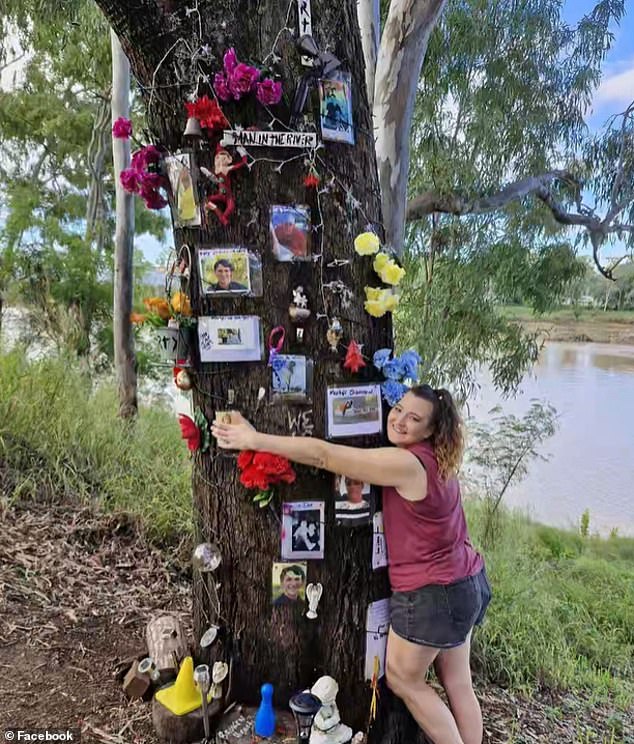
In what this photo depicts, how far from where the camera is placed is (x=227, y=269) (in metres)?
1.51

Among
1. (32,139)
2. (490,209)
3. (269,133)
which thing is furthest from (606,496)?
(32,139)

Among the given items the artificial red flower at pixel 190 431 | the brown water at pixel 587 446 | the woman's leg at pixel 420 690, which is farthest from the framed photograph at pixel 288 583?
the brown water at pixel 587 446

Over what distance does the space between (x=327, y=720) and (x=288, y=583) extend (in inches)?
13.3

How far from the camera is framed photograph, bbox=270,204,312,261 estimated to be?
1499mm

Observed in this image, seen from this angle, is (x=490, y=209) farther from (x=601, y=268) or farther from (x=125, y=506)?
(x=125, y=506)

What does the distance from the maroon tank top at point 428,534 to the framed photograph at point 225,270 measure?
0.61 m

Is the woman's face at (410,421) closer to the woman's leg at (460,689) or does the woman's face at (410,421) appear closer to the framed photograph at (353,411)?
the framed photograph at (353,411)

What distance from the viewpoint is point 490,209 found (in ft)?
17.0

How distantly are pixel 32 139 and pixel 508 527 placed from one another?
8.97 metres

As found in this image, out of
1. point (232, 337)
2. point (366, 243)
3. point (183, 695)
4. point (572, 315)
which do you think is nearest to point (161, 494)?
point (183, 695)

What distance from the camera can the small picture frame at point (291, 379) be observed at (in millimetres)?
1529

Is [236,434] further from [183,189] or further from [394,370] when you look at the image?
[183,189]

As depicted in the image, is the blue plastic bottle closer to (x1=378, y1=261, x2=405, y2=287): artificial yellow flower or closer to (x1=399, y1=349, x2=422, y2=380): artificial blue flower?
(x1=399, y1=349, x2=422, y2=380): artificial blue flower

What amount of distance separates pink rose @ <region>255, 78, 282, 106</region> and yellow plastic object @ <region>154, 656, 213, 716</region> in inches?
57.7
